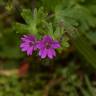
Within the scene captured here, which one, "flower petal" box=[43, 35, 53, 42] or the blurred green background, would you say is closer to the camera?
"flower petal" box=[43, 35, 53, 42]

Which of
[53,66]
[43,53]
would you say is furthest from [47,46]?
[53,66]

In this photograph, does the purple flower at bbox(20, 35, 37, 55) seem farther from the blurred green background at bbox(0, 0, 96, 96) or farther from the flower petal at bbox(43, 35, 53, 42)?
the blurred green background at bbox(0, 0, 96, 96)

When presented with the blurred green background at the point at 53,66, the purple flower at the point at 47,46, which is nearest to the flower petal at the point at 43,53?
the purple flower at the point at 47,46

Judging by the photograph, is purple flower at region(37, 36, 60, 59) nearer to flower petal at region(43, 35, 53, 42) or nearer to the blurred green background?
flower petal at region(43, 35, 53, 42)

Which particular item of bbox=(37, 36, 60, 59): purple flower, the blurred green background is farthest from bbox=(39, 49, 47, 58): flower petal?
the blurred green background

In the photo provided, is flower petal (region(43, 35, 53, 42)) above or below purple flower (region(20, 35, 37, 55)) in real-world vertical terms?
below

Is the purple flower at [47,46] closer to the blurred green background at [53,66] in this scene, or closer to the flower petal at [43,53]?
the flower petal at [43,53]

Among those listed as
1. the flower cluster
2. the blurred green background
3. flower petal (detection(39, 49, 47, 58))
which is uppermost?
the blurred green background
